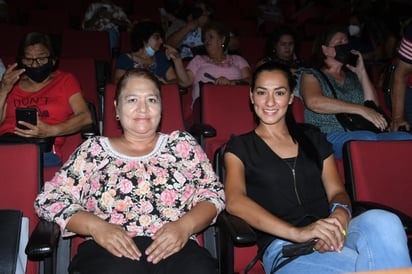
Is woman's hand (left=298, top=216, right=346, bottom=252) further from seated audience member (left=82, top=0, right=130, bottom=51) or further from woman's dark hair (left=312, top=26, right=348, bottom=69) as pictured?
seated audience member (left=82, top=0, right=130, bottom=51)

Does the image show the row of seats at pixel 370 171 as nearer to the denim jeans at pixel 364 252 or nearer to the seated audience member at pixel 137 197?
the seated audience member at pixel 137 197

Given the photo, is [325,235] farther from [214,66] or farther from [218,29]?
[218,29]

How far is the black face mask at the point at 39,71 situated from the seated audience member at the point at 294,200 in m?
1.13

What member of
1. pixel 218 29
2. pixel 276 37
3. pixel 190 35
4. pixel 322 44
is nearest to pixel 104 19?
pixel 190 35

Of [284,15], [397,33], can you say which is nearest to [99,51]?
[397,33]

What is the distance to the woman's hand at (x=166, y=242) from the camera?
5.90 feet

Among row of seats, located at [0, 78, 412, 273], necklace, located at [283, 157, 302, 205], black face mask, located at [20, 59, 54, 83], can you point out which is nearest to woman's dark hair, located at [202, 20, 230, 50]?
row of seats, located at [0, 78, 412, 273]

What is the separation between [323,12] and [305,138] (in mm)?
5397

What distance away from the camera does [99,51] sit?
185 inches

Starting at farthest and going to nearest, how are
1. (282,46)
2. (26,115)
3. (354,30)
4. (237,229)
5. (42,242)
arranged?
(354,30), (282,46), (26,115), (237,229), (42,242)

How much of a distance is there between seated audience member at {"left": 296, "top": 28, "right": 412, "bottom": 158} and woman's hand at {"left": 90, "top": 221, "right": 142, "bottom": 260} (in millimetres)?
1413

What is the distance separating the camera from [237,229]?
5.64ft

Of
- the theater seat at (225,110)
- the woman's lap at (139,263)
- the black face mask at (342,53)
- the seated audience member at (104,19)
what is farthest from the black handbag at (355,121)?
the seated audience member at (104,19)

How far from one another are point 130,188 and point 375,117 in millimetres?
1550
